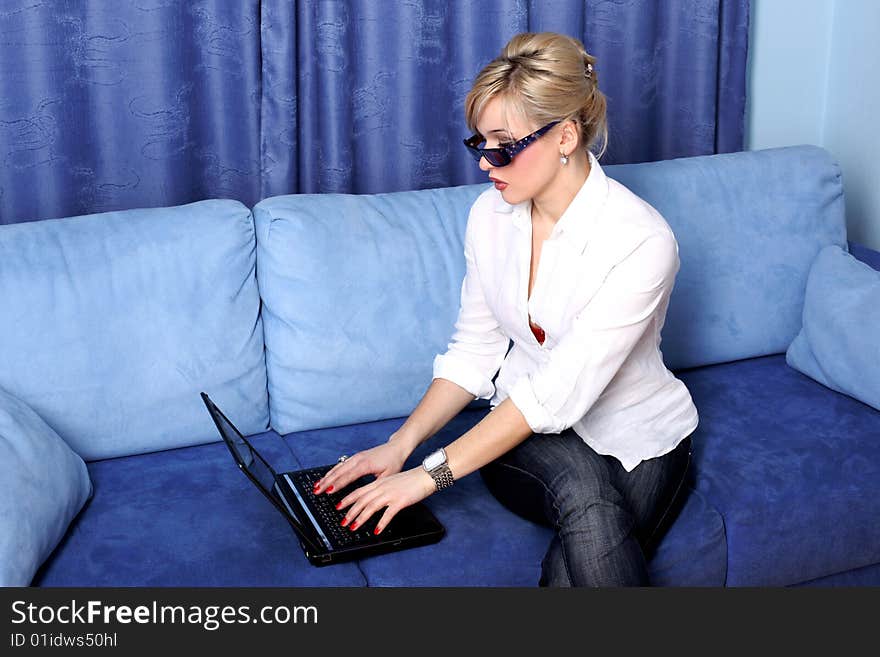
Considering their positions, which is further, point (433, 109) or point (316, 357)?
point (433, 109)

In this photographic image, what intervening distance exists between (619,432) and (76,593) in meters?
0.91

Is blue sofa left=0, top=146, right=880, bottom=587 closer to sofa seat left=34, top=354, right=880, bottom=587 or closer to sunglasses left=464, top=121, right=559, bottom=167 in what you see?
sofa seat left=34, top=354, right=880, bottom=587

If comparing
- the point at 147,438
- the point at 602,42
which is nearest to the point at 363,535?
the point at 147,438

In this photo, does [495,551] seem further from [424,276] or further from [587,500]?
[424,276]

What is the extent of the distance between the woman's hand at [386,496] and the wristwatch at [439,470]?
10 millimetres

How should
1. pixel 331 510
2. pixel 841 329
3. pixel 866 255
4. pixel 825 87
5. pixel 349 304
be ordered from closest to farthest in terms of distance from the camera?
pixel 331 510 → pixel 349 304 → pixel 841 329 → pixel 866 255 → pixel 825 87

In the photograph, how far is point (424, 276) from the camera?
2.26 m

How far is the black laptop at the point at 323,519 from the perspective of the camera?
1.74 meters

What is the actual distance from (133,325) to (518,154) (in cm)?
79

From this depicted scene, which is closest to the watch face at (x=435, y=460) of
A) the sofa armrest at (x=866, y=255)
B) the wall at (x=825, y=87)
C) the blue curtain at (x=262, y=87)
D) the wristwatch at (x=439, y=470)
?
the wristwatch at (x=439, y=470)

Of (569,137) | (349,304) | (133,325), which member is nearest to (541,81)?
(569,137)

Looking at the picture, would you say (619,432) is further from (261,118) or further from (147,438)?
(261,118)

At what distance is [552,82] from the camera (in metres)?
1.79

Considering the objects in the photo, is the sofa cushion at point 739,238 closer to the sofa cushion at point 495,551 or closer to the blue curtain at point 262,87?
the blue curtain at point 262,87
